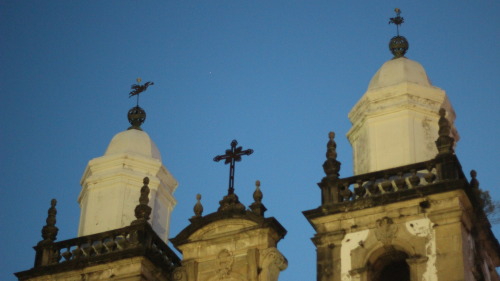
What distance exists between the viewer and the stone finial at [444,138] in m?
29.6

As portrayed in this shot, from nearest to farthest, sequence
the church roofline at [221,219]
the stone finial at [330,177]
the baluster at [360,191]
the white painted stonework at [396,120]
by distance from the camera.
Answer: the baluster at [360,191]
the stone finial at [330,177]
the church roofline at [221,219]
the white painted stonework at [396,120]

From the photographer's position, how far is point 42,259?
32.8 metres

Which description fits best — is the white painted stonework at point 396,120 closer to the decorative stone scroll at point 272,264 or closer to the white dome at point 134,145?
the decorative stone scroll at point 272,264

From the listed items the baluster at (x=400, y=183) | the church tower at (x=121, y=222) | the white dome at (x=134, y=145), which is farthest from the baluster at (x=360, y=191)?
the white dome at (x=134, y=145)

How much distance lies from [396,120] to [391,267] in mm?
4003

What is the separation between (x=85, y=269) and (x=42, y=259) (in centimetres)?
147

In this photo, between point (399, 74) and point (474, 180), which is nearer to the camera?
point (474, 180)

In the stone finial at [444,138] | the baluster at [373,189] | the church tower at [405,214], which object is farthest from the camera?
the baluster at [373,189]

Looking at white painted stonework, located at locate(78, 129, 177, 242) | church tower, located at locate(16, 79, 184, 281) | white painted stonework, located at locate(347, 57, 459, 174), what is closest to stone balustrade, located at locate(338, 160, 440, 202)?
white painted stonework, located at locate(347, 57, 459, 174)

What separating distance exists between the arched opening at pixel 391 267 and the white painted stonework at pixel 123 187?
764cm

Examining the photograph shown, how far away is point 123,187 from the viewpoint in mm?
35281

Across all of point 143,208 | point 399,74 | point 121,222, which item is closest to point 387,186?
point 399,74

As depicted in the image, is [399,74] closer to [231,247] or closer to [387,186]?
[387,186]

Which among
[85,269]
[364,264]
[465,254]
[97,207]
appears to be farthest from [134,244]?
[465,254]
